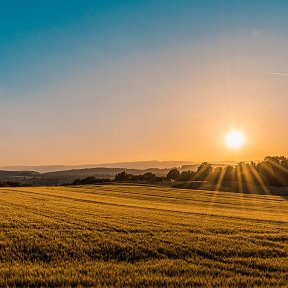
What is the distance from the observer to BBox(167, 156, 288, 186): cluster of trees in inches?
4505

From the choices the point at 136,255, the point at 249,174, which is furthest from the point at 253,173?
the point at 136,255

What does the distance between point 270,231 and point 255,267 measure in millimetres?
9528

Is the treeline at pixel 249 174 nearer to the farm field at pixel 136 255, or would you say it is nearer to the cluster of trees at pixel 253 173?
the cluster of trees at pixel 253 173

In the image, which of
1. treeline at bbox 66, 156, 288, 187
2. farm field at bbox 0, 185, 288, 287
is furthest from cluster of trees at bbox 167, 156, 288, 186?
farm field at bbox 0, 185, 288, 287

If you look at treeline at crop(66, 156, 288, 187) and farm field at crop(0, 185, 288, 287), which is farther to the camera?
treeline at crop(66, 156, 288, 187)

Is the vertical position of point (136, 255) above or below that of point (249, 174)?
below

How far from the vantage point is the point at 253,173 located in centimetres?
11988

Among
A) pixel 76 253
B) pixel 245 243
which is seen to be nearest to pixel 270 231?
pixel 245 243

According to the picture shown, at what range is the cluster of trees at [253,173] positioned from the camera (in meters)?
114

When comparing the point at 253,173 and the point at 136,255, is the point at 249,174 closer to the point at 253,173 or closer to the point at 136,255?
the point at 253,173

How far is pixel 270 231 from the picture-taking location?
2200cm

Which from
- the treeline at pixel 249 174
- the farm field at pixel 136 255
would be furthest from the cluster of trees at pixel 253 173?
the farm field at pixel 136 255

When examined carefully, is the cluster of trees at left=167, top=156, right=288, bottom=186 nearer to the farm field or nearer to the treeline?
the treeline

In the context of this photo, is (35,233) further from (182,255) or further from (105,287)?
(105,287)
